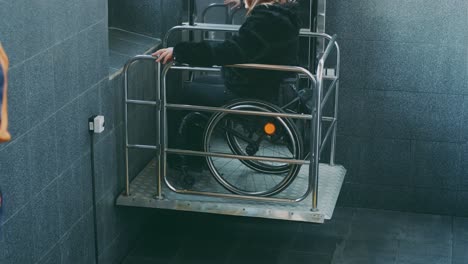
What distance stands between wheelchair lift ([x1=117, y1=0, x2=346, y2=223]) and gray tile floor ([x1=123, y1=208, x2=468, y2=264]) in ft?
1.45

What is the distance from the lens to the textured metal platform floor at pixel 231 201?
514cm

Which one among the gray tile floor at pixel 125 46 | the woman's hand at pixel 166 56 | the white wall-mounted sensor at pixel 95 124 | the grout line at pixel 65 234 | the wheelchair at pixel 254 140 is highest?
the woman's hand at pixel 166 56

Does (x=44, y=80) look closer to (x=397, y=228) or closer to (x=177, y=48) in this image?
(x=177, y=48)

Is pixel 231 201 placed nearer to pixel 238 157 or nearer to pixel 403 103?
pixel 238 157

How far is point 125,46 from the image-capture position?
18.9 ft

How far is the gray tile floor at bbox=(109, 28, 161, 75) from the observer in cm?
545

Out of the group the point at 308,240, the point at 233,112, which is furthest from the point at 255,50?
the point at 308,240

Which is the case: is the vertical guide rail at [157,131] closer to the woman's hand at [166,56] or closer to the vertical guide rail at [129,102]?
the vertical guide rail at [129,102]

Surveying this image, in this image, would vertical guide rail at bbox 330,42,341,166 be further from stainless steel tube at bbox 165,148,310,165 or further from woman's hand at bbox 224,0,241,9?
stainless steel tube at bbox 165,148,310,165

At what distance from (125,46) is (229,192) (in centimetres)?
117

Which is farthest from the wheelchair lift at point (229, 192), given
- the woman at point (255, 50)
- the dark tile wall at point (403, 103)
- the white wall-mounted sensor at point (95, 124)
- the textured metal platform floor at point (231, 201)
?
the dark tile wall at point (403, 103)

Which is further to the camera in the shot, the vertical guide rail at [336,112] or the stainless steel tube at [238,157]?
the vertical guide rail at [336,112]

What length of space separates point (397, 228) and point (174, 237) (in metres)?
1.50

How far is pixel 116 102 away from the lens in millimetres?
5211
